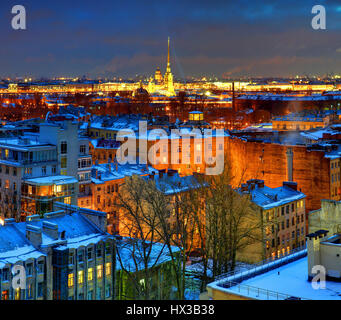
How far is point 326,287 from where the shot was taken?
384 inches

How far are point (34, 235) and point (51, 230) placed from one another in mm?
674

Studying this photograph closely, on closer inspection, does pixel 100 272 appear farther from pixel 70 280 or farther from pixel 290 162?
pixel 290 162

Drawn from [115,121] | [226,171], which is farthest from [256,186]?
[115,121]

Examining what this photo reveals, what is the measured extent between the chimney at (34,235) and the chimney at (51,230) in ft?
1.98

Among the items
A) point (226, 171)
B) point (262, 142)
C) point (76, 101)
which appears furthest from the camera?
point (76, 101)

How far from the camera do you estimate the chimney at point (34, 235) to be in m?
17.9

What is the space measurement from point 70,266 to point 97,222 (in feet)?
8.55

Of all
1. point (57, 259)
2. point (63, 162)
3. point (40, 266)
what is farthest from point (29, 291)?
point (63, 162)

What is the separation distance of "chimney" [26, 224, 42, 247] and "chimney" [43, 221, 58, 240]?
0.60m

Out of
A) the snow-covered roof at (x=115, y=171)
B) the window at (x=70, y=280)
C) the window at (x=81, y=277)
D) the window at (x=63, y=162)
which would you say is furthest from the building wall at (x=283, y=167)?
the window at (x=70, y=280)

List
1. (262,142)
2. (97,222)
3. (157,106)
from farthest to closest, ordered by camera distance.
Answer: (157,106)
(262,142)
(97,222)
